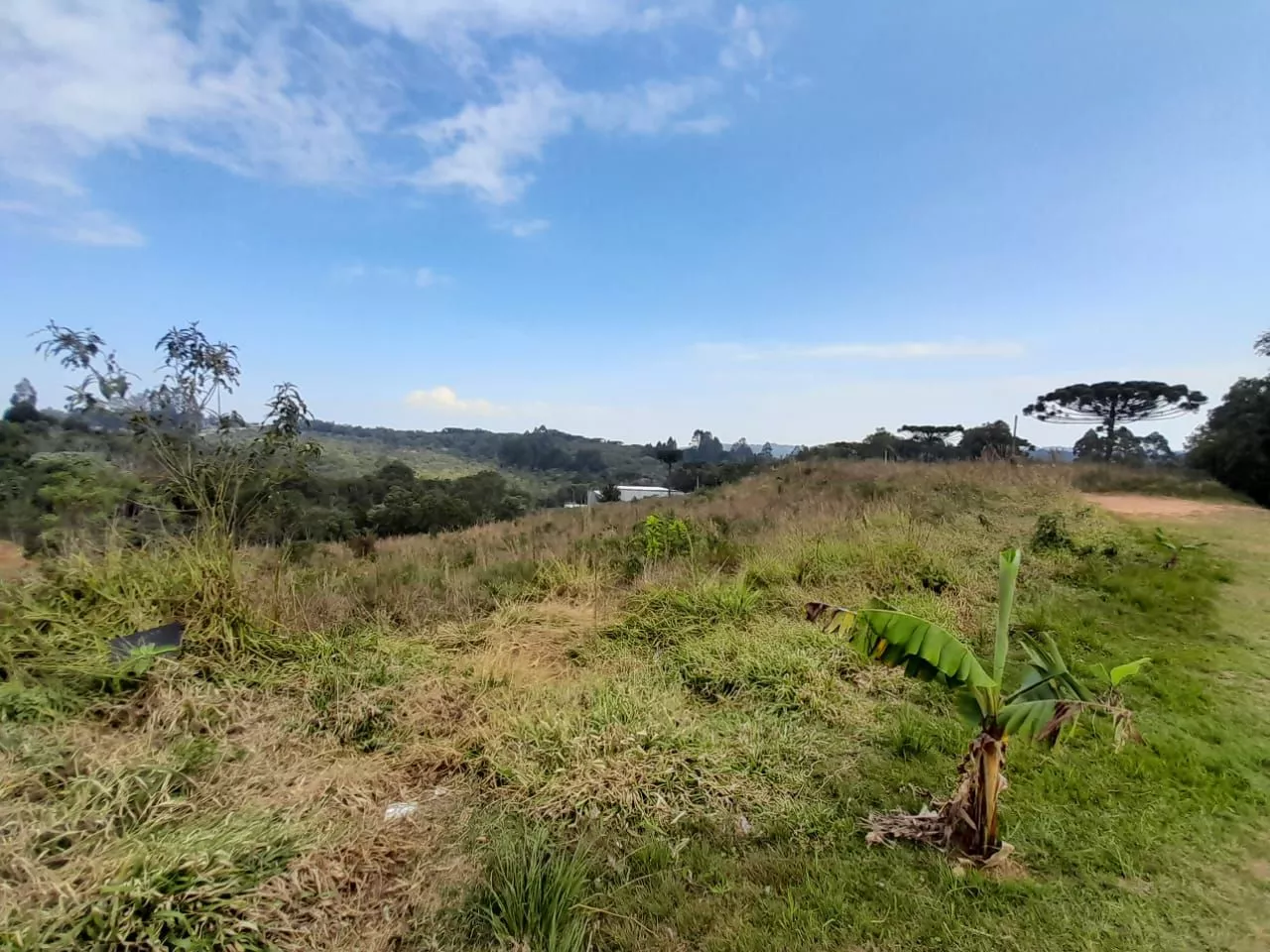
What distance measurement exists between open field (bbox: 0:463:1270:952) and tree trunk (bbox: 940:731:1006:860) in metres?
0.15

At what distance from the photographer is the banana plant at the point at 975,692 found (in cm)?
254

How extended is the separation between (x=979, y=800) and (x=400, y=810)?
→ 112 inches

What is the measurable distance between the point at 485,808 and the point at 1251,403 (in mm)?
26291

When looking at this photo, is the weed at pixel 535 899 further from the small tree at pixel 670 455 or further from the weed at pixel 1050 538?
the small tree at pixel 670 455

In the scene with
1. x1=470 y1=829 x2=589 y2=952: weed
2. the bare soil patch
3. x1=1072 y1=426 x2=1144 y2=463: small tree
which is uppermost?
x1=1072 y1=426 x2=1144 y2=463: small tree

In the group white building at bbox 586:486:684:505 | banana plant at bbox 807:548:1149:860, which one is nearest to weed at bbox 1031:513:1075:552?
banana plant at bbox 807:548:1149:860

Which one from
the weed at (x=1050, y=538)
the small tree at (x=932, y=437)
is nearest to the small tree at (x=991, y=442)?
the small tree at (x=932, y=437)

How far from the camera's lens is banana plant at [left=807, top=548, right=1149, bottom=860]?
254 centimetres

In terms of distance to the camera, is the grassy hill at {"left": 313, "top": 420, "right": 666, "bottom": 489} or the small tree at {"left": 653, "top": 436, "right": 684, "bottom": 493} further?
the grassy hill at {"left": 313, "top": 420, "right": 666, "bottom": 489}

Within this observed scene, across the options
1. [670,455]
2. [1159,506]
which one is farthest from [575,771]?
[670,455]

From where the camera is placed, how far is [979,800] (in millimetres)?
2658

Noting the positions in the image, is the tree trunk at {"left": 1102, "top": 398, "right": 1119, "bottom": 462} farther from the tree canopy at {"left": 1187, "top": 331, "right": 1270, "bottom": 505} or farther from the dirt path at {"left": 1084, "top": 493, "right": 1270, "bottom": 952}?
the dirt path at {"left": 1084, "top": 493, "right": 1270, "bottom": 952}

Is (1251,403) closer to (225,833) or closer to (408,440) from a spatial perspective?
(225,833)

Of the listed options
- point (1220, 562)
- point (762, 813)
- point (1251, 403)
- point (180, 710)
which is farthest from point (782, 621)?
point (1251, 403)
